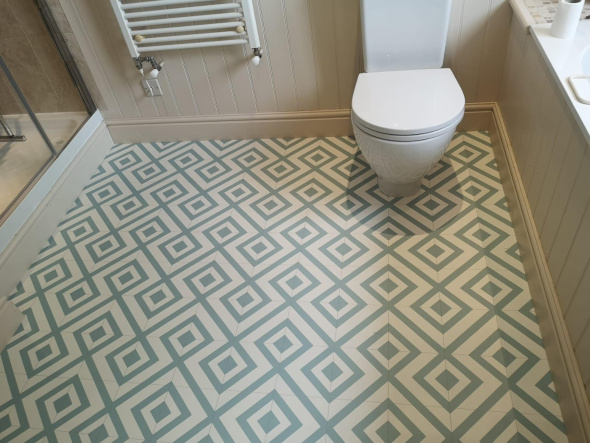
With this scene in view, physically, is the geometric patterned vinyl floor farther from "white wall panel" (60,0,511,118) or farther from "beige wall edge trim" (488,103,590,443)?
"white wall panel" (60,0,511,118)

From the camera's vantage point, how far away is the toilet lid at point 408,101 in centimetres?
155

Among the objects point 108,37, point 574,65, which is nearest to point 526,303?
point 574,65

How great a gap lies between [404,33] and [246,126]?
83 centimetres

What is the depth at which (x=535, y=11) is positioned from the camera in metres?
1.68

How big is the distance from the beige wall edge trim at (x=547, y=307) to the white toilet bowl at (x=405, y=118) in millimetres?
350

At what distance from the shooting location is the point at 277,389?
1443 millimetres

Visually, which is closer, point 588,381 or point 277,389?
point 588,381

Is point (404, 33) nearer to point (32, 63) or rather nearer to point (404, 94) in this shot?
point (404, 94)

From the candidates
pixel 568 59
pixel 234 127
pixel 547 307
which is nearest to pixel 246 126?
pixel 234 127

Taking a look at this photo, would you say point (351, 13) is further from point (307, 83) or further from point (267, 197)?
point (267, 197)

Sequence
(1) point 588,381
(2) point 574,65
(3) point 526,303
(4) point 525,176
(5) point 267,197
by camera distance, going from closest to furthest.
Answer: (1) point 588,381 → (2) point 574,65 → (3) point 526,303 → (4) point 525,176 → (5) point 267,197

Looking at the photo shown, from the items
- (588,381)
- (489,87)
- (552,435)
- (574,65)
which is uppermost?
(574,65)

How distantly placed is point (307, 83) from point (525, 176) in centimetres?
94

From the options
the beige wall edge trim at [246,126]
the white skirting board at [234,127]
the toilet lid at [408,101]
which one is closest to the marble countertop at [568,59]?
the toilet lid at [408,101]
